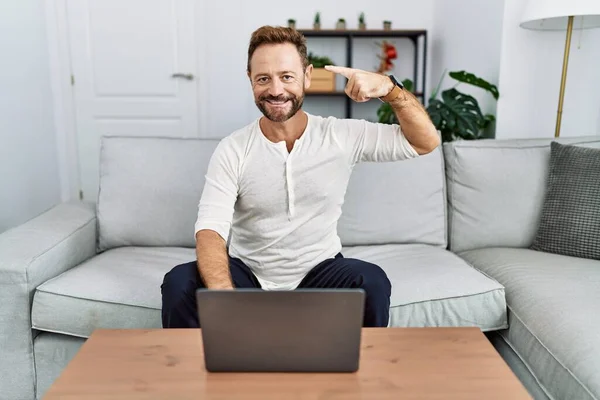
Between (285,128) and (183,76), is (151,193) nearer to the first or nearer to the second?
(285,128)

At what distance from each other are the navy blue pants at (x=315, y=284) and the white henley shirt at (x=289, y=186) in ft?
0.18

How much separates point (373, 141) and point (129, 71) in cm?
279

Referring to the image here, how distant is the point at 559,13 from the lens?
2.12 m

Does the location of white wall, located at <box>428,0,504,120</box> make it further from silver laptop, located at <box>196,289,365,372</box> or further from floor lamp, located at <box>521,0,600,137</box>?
silver laptop, located at <box>196,289,365,372</box>

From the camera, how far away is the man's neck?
60.6 inches

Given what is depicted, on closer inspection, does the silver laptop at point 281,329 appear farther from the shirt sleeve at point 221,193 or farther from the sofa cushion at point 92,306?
the sofa cushion at point 92,306

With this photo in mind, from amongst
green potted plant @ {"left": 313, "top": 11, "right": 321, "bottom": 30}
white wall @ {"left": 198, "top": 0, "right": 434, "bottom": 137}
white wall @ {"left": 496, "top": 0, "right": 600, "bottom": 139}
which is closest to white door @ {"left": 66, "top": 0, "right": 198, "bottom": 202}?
white wall @ {"left": 198, "top": 0, "right": 434, "bottom": 137}

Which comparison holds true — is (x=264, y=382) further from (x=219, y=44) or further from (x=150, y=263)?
(x=219, y=44)

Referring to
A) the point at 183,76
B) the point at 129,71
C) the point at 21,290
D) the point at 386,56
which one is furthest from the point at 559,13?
the point at 129,71

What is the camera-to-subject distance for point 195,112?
401 cm

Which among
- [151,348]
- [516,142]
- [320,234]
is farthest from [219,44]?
[151,348]

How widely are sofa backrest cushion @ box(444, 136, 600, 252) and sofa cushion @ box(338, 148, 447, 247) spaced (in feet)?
0.26

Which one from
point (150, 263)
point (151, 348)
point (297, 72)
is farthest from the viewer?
point (150, 263)

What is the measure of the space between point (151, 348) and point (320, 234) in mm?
626
